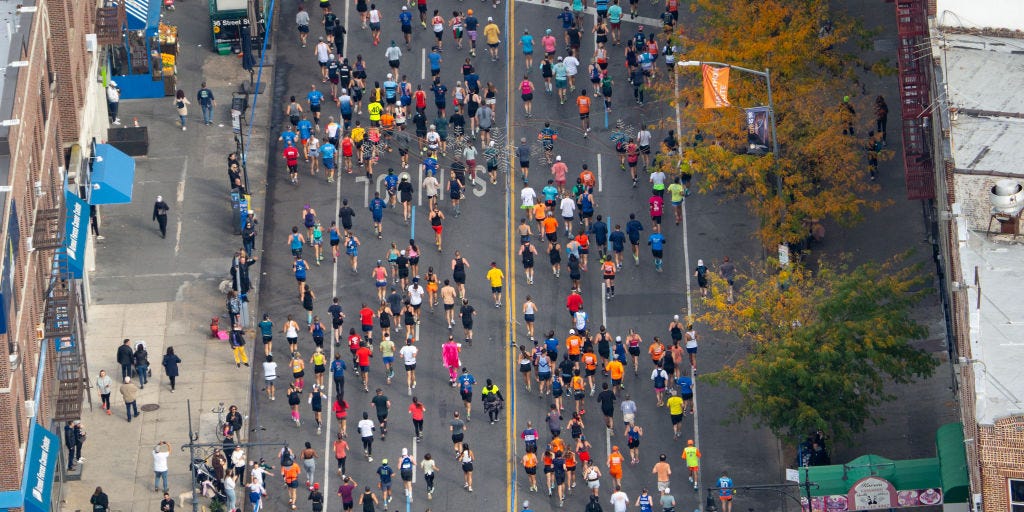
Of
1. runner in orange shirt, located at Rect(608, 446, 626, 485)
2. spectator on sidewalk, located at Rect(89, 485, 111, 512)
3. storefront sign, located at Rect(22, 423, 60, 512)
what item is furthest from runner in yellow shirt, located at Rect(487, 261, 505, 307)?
storefront sign, located at Rect(22, 423, 60, 512)

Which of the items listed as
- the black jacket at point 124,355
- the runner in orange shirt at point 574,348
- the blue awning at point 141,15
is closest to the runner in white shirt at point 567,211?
the runner in orange shirt at point 574,348

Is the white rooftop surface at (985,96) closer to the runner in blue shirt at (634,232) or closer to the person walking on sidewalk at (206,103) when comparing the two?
the runner in blue shirt at (634,232)

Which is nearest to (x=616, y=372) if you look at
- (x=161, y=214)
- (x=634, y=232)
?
(x=634, y=232)

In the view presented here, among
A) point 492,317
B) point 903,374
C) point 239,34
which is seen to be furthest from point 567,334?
point 239,34

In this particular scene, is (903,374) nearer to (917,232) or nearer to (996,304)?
(996,304)

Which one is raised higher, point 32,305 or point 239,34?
point 239,34

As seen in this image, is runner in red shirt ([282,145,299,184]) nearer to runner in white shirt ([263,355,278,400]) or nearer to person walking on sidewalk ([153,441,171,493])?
runner in white shirt ([263,355,278,400])
